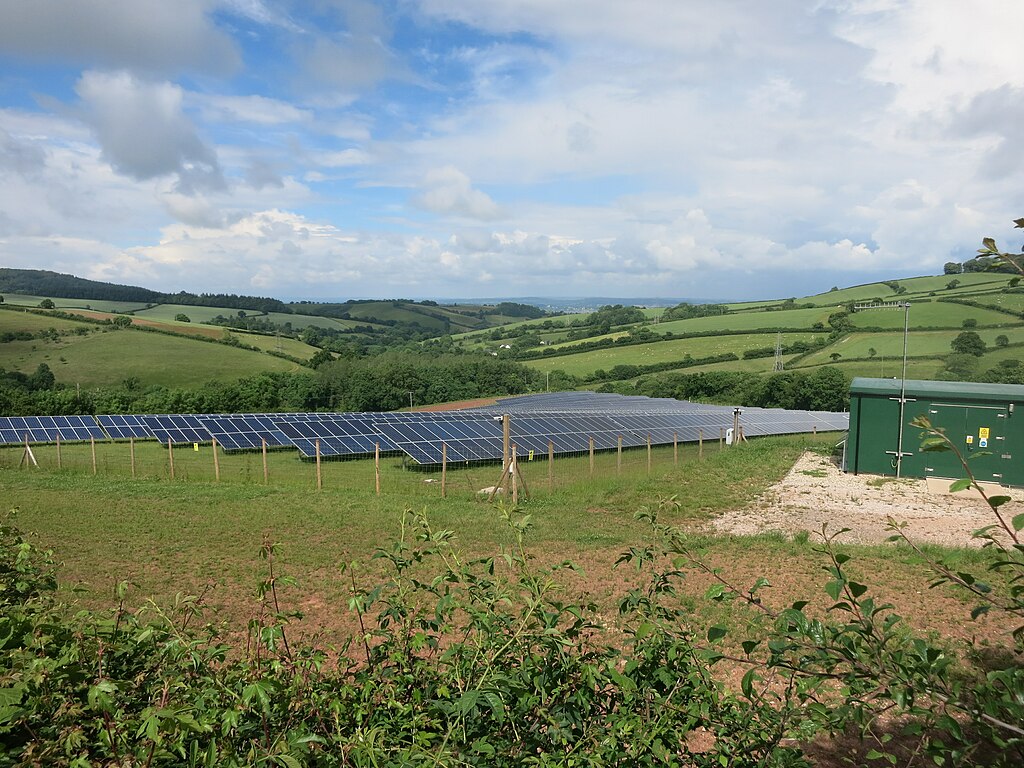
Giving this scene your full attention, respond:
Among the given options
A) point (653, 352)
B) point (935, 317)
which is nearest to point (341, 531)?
point (653, 352)

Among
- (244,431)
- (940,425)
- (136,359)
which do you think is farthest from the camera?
(136,359)

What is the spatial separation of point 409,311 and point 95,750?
6025 inches

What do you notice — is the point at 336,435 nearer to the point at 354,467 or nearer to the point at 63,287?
the point at 354,467

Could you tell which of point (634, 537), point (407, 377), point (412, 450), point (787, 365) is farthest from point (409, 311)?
point (634, 537)

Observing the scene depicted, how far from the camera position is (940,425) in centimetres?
1588

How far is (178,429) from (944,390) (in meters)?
29.9

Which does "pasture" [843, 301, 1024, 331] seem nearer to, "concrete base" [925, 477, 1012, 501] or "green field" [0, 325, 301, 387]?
"concrete base" [925, 477, 1012, 501]

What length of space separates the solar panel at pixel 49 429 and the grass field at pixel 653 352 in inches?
1768

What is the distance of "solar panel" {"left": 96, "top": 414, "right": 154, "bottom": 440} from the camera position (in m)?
30.4

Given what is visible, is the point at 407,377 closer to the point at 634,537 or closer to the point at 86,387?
the point at 86,387

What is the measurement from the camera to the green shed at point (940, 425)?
49.5 ft

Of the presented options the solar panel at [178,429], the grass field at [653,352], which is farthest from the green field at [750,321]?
the solar panel at [178,429]

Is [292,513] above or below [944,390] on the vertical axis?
below

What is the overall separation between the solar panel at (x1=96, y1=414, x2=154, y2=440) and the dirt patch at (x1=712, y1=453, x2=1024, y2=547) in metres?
29.1
